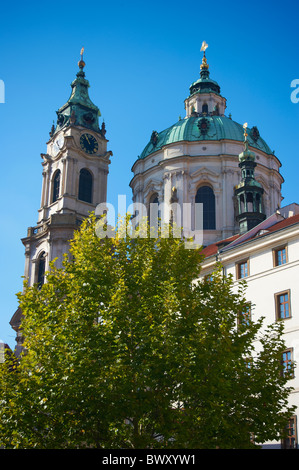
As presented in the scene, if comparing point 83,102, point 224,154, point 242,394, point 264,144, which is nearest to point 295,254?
point 242,394

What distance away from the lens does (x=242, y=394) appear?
24.0 m

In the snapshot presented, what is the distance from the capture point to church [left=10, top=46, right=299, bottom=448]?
64.2m

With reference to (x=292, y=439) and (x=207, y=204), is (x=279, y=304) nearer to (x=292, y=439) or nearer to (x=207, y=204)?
(x=292, y=439)

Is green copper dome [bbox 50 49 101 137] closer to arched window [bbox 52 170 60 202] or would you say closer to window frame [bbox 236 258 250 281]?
arched window [bbox 52 170 60 202]

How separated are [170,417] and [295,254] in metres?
15.2

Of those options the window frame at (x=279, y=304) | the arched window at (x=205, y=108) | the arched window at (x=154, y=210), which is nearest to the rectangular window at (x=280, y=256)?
the window frame at (x=279, y=304)

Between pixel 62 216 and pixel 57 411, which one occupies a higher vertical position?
pixel 62 216

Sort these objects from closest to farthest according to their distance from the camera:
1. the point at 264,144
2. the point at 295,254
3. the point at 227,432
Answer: the point at 227,432, the point at 295,254, the point at 264,144

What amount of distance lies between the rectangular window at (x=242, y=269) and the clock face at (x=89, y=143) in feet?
124

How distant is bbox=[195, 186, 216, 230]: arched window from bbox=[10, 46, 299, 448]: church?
10 cm

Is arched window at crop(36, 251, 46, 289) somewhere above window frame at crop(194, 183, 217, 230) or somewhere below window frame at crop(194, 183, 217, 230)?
below

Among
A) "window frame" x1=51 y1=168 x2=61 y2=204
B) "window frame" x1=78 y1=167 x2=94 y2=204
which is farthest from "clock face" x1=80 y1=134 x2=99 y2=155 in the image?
"window frame" x1=51 y1=168 x2=61 y2=204

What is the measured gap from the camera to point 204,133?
229 ft

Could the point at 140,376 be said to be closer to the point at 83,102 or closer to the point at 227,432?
the point at 227,432
